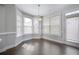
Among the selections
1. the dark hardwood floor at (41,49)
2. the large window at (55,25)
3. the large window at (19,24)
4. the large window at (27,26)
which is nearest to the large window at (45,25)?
the large window at (55,25)

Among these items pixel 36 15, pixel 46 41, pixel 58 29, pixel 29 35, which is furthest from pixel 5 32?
pixel 58 29

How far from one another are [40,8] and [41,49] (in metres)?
1.13

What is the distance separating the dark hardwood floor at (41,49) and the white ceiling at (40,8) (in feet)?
2.69

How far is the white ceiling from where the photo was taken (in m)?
2.17

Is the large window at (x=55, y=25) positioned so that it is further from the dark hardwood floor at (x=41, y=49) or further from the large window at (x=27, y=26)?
the large window at (x=27, y=26)

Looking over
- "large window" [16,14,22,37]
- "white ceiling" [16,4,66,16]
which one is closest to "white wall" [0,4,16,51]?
"large window" [16,14,22,37]

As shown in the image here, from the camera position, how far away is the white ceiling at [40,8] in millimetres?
2168

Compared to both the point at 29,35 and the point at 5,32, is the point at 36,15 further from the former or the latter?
the point at 5,32

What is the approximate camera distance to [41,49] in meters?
2.21

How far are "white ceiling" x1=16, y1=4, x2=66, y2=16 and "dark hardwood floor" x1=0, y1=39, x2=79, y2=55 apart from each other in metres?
0.82

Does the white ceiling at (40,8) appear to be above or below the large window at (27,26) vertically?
above

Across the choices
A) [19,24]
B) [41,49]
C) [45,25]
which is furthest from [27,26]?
[41,49]

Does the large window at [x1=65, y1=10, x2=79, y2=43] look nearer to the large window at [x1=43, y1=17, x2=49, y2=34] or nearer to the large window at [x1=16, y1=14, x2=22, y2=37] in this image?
the large window at [x1=43, y1=17, x2=49, y2=34]

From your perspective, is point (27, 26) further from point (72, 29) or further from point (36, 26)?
point (72, 29)
